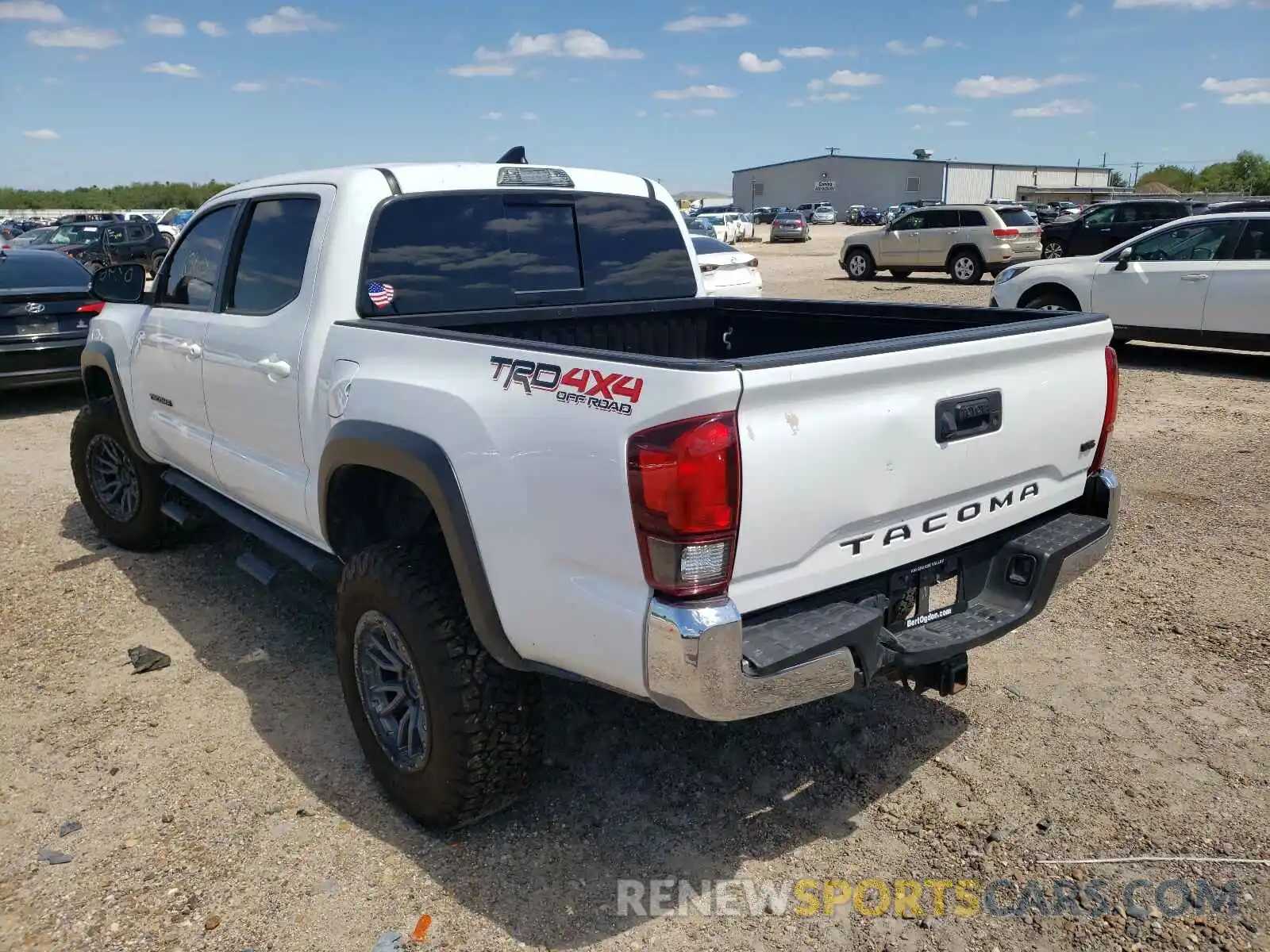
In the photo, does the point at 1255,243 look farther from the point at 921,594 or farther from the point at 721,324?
the point at 921,594

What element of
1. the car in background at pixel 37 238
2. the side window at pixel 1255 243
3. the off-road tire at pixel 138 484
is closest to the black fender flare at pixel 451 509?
the off-road tire at pixel 138 484

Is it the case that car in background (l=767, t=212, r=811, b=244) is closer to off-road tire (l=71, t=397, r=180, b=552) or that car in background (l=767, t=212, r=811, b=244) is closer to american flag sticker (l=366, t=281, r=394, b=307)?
off-road tire (l=71, t=397, r=180, b=552)

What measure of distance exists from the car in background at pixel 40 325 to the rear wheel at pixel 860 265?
59.4ft

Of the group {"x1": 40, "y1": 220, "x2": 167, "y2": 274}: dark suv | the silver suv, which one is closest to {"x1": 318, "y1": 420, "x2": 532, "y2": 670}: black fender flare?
{"x1": 40, "y1": 220, "x2": 167, "y2": 274}: dark suv

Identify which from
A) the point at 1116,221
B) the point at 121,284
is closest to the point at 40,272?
the point at 121,284

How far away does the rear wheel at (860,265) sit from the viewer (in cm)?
2367

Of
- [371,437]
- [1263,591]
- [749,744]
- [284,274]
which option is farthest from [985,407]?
[1263,591]

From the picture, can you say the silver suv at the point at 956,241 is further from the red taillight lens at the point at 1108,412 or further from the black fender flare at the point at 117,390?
the black fender flare at the point at 117,390

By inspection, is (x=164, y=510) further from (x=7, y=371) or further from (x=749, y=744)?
(x=7, y=371)

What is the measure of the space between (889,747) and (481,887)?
156 cm

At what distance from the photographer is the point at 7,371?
9070 mm

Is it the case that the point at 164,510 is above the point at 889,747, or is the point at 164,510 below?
above

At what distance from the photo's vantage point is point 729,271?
13805 mm

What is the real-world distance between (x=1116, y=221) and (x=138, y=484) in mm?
20836
